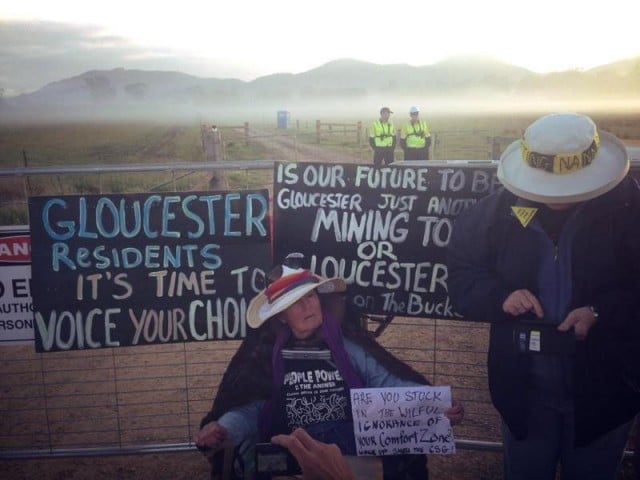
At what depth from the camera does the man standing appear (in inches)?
93.6

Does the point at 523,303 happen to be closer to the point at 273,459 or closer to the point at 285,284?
the point at 285,284

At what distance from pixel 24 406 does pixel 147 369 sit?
3.36ft

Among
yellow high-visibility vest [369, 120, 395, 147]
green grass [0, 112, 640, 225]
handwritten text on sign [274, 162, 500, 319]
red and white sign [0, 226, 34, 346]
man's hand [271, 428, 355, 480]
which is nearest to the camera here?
man's hand [271, 428, 355, 480]

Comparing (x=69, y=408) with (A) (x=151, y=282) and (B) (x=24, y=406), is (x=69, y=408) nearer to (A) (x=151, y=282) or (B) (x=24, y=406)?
(B) (x=24, y=406)

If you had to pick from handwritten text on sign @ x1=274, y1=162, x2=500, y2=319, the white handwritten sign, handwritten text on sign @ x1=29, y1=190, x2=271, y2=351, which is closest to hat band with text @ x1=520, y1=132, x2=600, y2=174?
handwritten text on sign @ x1=274, y1=162, x2=500, y2=319

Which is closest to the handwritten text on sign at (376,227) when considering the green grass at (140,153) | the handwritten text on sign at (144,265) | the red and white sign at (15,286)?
the handwritten text on sign at (144,265)

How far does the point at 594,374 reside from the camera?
2.41 metres

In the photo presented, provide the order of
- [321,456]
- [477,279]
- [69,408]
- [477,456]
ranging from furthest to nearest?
1. [69,408]
2. [477,456]
3. [321,456]
4. [477,279]

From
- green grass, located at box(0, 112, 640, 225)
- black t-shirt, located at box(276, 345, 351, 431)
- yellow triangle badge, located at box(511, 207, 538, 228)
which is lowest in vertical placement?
green grass, located at box(0, 112, 640, 225)

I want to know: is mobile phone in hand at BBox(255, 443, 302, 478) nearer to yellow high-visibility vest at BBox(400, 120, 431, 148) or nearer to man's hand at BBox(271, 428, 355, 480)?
man's hand at BBox(271, 428, 355, 480)

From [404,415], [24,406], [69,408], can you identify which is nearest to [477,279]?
[404,415]

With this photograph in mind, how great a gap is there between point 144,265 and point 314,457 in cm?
155

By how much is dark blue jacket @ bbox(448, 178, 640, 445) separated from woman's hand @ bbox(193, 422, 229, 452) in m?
1.26

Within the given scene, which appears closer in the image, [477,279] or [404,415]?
[477,279]
